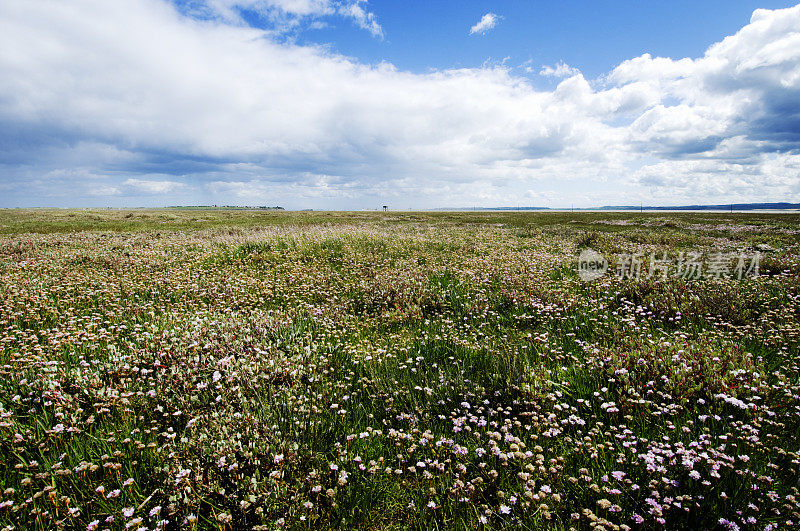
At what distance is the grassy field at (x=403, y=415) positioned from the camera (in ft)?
8.62

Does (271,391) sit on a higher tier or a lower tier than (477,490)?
higher

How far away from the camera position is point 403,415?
3.58 m

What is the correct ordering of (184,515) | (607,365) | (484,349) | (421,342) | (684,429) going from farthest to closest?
(421,342) → (484,349) → (607,365) → (684,429) → (184,515)

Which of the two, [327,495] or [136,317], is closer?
[327,495]

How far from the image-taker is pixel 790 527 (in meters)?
2.38

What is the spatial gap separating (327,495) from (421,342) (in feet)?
10.7

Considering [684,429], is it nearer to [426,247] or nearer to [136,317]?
[136,317]

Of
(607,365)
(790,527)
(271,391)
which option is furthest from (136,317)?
(790,527)

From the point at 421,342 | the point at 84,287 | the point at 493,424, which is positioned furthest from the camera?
the point at 84,287

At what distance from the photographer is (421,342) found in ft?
18.9

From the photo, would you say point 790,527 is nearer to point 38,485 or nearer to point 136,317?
point 38,485

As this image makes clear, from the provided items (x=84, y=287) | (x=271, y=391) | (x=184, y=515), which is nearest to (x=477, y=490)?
(x=184, y=515)

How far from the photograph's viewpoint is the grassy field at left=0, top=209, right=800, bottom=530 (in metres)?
2.63

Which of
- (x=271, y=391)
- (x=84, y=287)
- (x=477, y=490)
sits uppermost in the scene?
(x=84, y=287)
